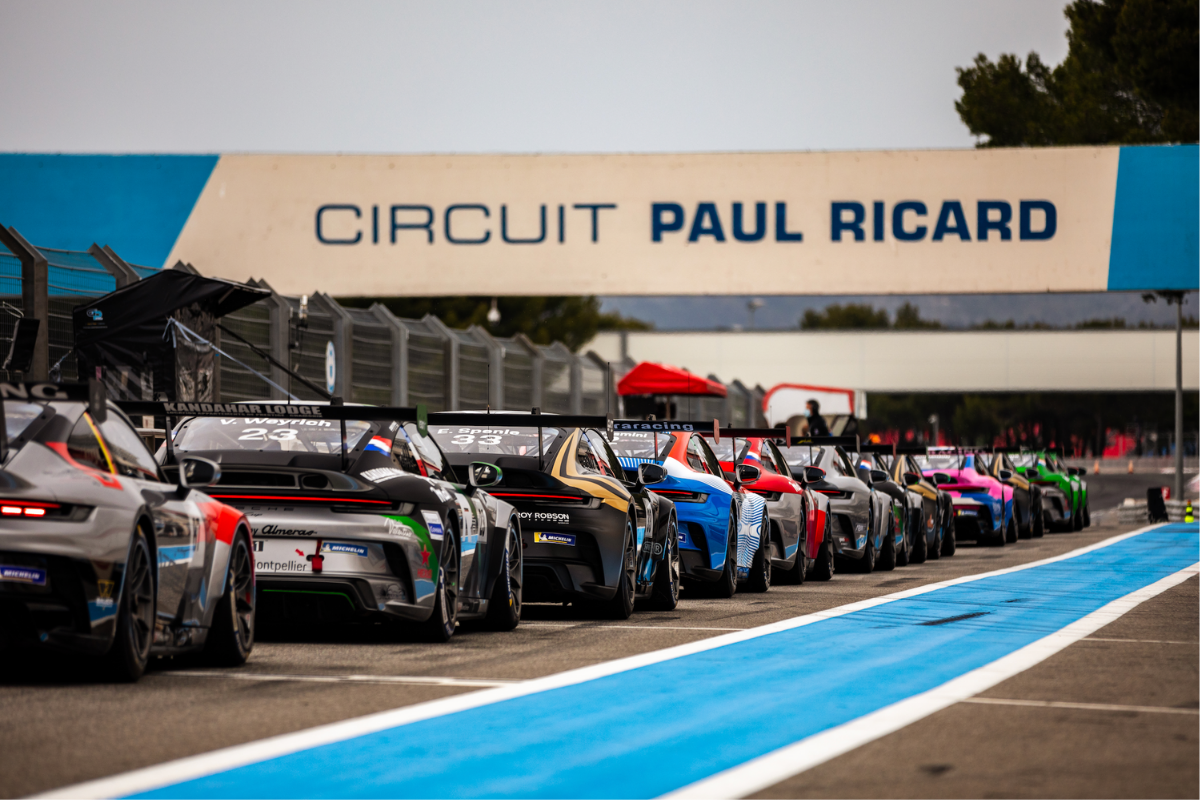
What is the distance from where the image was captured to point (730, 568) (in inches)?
642

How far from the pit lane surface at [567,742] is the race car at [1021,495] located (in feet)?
69.4

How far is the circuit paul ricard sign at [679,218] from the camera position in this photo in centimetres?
3397

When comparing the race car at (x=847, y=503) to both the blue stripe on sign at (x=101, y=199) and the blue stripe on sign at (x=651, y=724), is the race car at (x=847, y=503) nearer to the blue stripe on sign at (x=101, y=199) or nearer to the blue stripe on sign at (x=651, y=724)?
the blue stripe on sign at (x=651, y=724)

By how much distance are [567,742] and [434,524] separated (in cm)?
380

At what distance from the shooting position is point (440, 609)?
1088 cm

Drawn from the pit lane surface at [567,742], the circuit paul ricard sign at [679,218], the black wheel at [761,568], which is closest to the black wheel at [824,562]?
the black wheel at [761,568]

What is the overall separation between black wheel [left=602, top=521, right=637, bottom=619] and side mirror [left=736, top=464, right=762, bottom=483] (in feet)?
13.3

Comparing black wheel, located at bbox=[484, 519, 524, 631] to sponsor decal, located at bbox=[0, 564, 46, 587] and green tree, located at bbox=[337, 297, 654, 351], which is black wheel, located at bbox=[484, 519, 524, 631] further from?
green tree, located at bbox=[337, 297, 654, 351]

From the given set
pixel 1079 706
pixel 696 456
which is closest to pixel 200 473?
pixel 1079 706

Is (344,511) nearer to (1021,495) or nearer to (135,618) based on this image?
(135,618)

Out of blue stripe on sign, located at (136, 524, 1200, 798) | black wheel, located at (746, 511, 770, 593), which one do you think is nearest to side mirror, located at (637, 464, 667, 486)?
blue stripe on sign, located at (136, 524, 1200, 798)

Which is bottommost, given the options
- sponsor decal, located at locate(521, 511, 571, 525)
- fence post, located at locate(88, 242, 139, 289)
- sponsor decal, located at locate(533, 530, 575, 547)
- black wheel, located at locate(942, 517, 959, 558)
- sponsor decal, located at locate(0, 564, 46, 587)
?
black wheel, located at locate(942, 517, 959, 558)

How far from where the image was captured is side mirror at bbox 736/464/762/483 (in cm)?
1750

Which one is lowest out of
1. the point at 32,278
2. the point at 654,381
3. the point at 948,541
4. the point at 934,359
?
the point at 948,541
